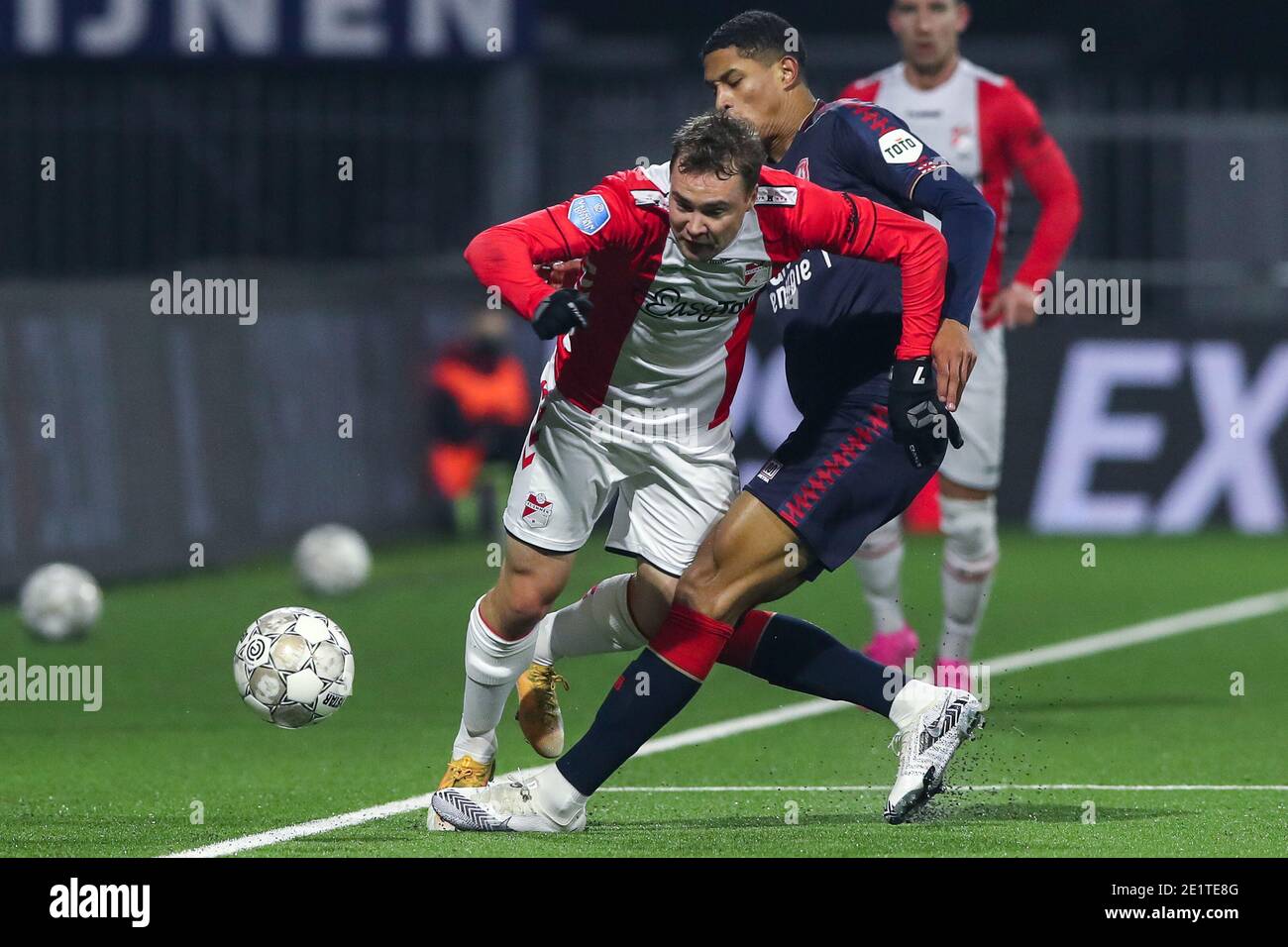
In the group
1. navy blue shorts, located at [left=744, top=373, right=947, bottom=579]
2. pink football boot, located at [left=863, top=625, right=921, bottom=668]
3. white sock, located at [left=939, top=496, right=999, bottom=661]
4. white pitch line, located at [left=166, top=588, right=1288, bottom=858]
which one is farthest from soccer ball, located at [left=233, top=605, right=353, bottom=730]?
white sock, located at [left=939, top=496, right=999, bottom=661]

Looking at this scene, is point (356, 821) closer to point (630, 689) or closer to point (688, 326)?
point (630, 689)

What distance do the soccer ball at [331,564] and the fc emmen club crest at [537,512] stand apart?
6498 mm

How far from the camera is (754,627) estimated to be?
7078 mm

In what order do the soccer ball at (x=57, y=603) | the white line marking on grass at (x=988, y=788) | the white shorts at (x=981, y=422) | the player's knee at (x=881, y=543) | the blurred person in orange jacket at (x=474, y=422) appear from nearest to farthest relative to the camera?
the white line marking on grass at (x=988, y=788) → the white shorts at (x=981, y=422) → the player's knee at (x=881, y=543) → the soccer ball at (x=57, y=603) → the blurred person in orange jacket at (x=474, y=422)

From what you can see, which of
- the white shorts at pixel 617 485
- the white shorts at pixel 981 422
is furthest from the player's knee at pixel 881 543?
the white shorts at pixel 617 485

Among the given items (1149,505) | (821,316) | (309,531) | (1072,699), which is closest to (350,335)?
(309,531)

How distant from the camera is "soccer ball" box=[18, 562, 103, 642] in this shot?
36.8 feet

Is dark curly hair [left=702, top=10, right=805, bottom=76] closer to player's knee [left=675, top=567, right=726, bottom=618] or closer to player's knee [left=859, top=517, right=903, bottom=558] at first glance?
player's knee [left=675, top=567, right=726, bottom=618]

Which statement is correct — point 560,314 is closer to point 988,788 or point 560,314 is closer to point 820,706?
point 988,788

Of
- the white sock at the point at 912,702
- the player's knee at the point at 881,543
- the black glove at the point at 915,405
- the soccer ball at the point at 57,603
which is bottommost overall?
the soccer ball at the point at 57,603

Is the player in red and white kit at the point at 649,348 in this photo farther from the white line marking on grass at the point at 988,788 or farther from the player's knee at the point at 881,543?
the player's knee at the point at 881,543

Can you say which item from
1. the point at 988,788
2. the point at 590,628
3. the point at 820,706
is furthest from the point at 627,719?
the point at 820,706

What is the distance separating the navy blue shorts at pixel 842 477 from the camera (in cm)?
670

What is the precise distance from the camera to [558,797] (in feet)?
21.2
